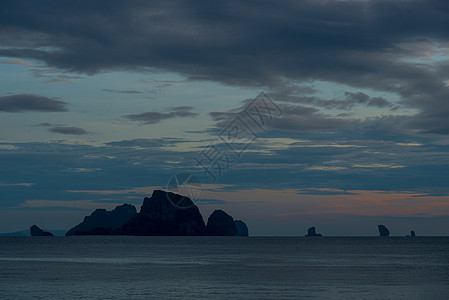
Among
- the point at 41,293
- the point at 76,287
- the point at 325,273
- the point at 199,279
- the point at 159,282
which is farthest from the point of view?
the point at 325,273

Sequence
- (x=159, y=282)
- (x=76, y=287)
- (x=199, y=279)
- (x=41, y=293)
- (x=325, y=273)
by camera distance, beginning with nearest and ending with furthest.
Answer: (x=41, y=293), (x=76, y=287), (x=159, y=282), (x=199, y=279), (x=325, y=273)

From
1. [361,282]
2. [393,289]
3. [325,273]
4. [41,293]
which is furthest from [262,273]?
[41,293]

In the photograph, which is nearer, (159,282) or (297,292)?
(297,292)

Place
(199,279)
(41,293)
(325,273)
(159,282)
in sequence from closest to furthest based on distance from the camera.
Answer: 1. (41,293)
2. (159,282)
3. (199,279)
4. (325,273)

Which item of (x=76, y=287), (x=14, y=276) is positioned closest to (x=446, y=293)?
(x=76, y=287)

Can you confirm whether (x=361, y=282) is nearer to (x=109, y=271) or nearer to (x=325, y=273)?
(x=325, y=273)

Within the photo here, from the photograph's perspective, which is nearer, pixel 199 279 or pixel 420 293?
pixel 420 293

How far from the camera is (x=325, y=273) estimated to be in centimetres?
11006

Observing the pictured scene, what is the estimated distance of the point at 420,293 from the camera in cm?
8006

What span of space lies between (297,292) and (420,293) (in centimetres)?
1703

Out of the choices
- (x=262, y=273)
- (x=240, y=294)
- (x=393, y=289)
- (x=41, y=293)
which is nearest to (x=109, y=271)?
(x=262, y=273)

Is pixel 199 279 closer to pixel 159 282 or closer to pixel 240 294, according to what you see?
pixel 159 282

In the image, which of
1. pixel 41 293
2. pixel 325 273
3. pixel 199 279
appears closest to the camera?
pixel 41 293

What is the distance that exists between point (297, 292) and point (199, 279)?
23.8 meters
